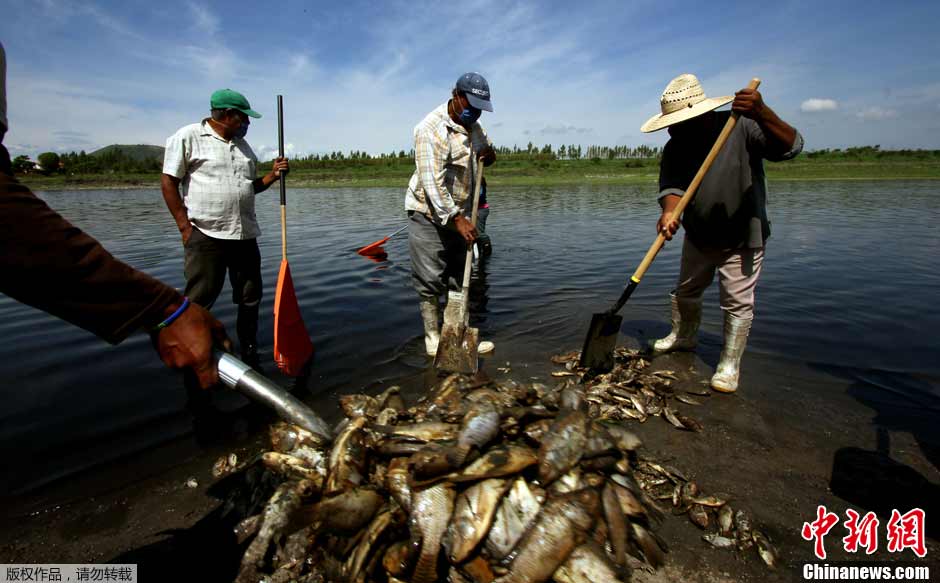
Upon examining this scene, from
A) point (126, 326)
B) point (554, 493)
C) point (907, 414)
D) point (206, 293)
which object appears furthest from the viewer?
point (206, 293)

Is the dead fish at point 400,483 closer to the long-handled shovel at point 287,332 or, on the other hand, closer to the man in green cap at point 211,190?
the long-handled shovel at point 287,332

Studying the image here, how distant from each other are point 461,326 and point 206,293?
2.73 meters

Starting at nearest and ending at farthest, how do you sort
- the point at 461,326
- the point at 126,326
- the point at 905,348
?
1. the point at 126,326
2. the point at 461,326
3. the point at 905,348

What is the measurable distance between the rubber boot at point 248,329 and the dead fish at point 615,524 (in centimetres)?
433

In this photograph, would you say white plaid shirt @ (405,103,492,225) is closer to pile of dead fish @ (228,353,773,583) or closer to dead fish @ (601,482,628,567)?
pile of dead fish @ (228,353,773,583)

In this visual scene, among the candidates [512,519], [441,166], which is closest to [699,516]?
[512,519]

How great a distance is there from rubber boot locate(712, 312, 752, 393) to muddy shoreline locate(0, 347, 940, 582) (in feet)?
0.43

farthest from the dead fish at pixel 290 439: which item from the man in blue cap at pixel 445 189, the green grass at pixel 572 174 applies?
the green grass at pixel 572 174

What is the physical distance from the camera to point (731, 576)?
2.45 metres

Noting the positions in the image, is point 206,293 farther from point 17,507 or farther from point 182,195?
point 17,507

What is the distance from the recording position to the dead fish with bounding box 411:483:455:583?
229 centimetres

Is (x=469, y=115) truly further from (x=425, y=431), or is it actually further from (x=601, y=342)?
(x=425, y=431)

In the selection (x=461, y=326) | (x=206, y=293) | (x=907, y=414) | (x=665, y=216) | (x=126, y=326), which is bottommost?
(x=907, y=414)

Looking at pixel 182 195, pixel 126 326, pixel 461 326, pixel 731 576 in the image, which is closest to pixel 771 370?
pixel 731 576
